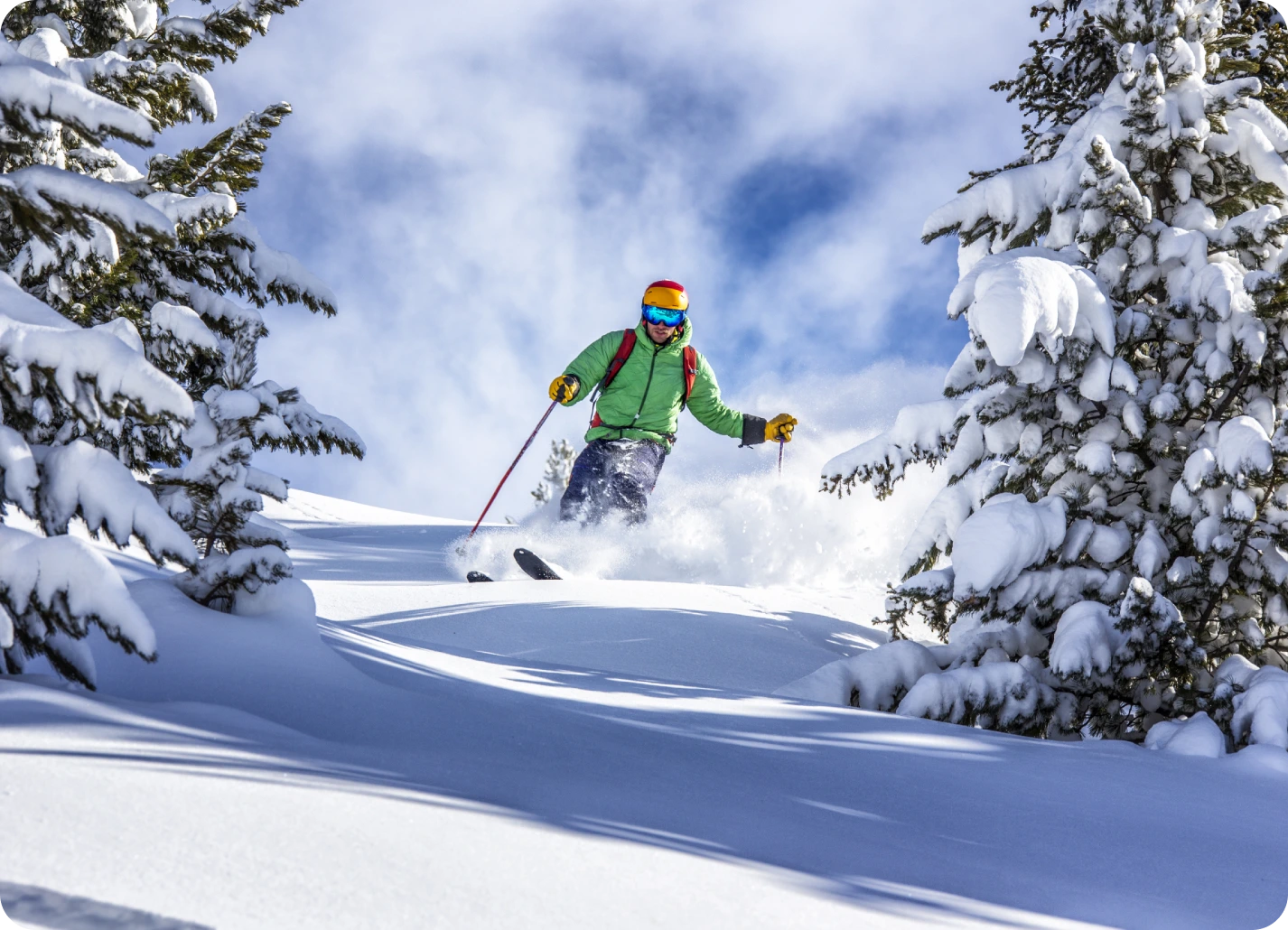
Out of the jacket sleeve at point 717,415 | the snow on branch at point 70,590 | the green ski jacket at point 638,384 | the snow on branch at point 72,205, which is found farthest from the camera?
the jacket sleeve at point 717,415

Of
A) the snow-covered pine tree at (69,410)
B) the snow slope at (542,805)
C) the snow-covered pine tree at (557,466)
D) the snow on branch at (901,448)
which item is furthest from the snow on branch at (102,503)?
the snow-covered pine tree at (557,466)

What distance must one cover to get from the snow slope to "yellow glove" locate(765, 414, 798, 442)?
6.20 meters

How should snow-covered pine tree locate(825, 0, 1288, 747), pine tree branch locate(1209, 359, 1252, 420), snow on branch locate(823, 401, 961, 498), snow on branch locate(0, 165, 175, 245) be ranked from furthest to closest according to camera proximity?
snow on branch locate(823, 401, 961, 498), pine tree branch locate(1209, 359, 1252, 420), snow-covered pine tree locate(825, 0, 1288, 747), snow on branch locate(0, 165, 175, 245)

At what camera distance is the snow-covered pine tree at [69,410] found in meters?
2.02

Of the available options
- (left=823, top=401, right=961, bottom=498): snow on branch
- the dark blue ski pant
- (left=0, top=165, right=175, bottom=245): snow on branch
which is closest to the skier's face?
the dark blue ski pant

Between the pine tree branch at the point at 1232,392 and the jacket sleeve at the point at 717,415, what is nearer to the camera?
the pine tree branch at the point at 1232,392

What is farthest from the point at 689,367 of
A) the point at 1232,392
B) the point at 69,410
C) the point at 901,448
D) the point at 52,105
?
the point at 69,410

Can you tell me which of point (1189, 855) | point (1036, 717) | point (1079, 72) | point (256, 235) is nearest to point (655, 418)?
point (256, 235)

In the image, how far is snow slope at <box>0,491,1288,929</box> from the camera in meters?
1.40

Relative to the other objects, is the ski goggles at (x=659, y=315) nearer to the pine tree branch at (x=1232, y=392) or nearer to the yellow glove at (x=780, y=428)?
the yellow glove at (x=780, y=428)

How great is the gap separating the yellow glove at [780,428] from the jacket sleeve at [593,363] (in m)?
2.09

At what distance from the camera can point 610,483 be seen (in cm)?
960

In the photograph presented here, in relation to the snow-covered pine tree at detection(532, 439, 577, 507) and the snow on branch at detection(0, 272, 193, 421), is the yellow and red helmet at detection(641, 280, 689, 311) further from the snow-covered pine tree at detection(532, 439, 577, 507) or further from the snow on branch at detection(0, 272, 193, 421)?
the snow-covered pine tree at detection(532, 439, 577, 507)

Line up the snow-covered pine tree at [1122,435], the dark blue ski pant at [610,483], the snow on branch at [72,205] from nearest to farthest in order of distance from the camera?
the snow on branch at [72,205] → the snow-covered pine tree at [1122,435] → the dark blue ski pant at [610,483]
